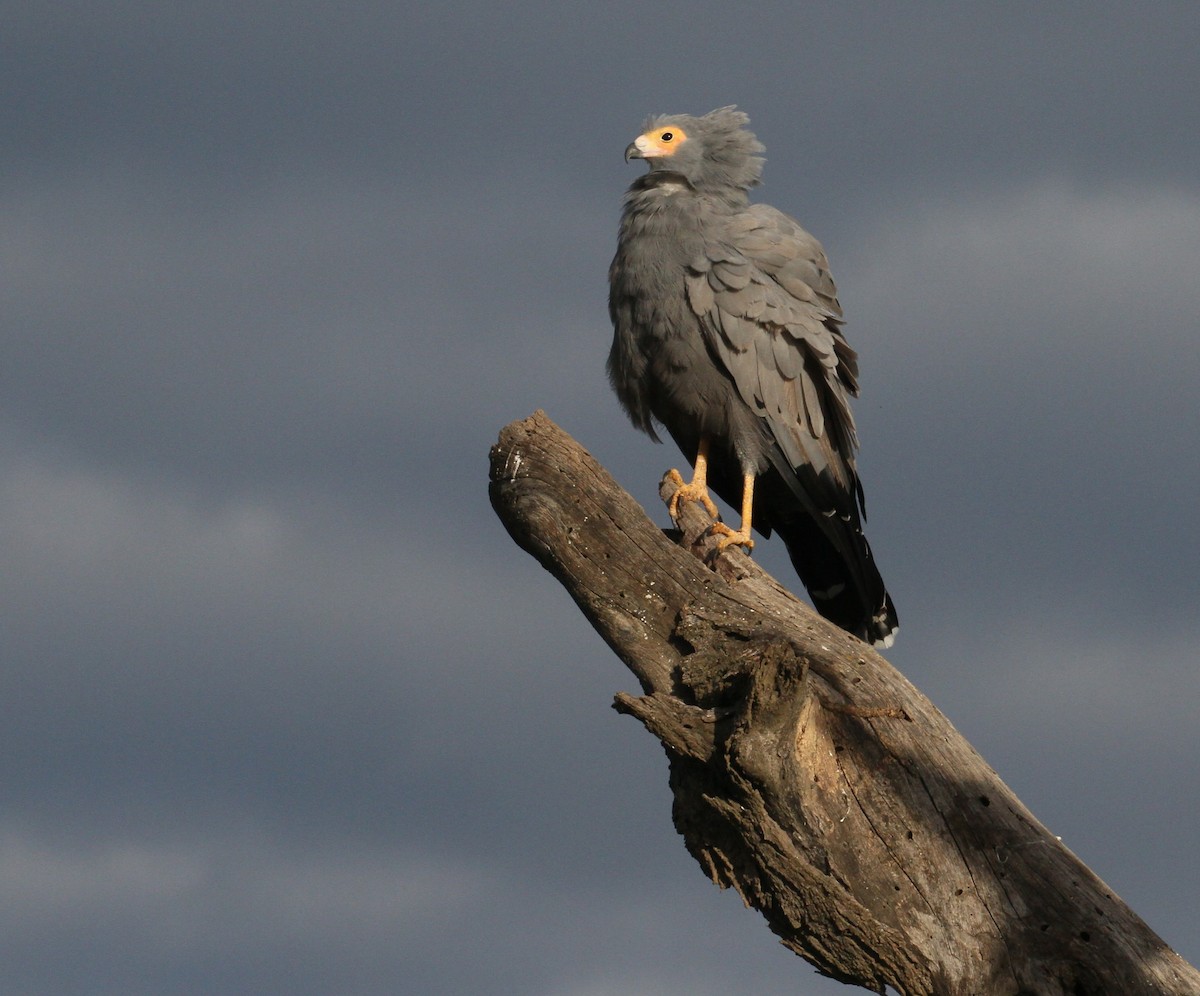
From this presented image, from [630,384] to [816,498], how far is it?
1.26m

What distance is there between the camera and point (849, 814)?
601 centimetres

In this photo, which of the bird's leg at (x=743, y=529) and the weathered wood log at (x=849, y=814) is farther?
the bird's leg at (x=743, y=529)

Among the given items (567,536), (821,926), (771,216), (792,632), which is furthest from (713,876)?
(771,216)

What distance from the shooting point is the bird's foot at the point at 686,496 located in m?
7.89

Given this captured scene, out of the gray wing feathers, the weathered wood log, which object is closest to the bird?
the gray wing feathers

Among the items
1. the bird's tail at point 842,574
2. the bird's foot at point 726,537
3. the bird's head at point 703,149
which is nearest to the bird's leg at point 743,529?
the bird's foot at point 726,537

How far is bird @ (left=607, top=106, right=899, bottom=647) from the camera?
8031 mm

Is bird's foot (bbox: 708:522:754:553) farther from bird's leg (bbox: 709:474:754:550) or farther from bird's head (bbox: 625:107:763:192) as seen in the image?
bird's head (bbox: 625:107:763:192)

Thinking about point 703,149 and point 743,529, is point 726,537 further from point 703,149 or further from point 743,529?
point 703,149

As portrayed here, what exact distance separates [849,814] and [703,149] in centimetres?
418

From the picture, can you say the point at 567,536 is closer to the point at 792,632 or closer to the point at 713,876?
the point at 792,632

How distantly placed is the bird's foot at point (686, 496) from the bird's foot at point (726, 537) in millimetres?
287

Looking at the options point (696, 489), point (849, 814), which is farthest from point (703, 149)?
point (849, 814)

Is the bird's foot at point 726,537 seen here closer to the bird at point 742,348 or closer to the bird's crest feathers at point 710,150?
the bird at point 742,348
